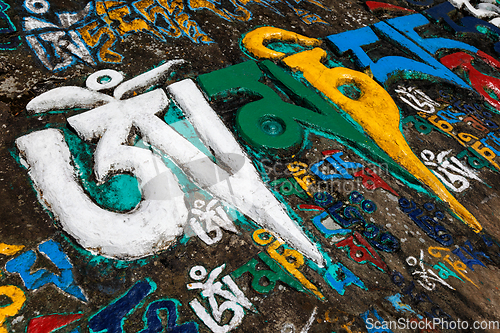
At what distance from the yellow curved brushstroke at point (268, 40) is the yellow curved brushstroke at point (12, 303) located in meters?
3.52

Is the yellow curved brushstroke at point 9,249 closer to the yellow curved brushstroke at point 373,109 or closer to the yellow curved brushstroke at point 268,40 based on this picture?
the yellow curved brushstroke at point 268,40

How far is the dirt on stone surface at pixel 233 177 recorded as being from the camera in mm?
2516

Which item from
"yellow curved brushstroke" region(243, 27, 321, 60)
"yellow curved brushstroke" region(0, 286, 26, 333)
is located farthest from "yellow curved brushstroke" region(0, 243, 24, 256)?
"yellow curved brushstroke" region(243, 27, 321, 60)

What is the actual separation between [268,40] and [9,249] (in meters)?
3.74

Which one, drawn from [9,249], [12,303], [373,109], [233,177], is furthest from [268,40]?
[12,303]

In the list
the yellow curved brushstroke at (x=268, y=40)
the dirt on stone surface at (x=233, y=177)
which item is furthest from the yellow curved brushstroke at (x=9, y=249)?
the yellow curved brushstroke at (x=268, y=40)

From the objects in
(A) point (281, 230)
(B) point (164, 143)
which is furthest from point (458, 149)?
(B) point (164, 143)

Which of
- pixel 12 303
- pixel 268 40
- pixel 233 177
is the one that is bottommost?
pixel 12 303

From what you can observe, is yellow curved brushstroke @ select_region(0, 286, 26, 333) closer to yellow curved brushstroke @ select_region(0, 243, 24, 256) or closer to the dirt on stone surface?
the dirt on stone surface

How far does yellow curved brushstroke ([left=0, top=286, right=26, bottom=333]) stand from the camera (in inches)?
89.0

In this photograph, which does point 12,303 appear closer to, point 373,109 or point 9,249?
point 9,249

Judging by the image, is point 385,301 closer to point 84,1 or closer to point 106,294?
point 106,294

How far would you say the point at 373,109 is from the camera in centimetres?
396

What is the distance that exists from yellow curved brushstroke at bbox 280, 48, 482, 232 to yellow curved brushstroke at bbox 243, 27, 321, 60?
0.71 feet
